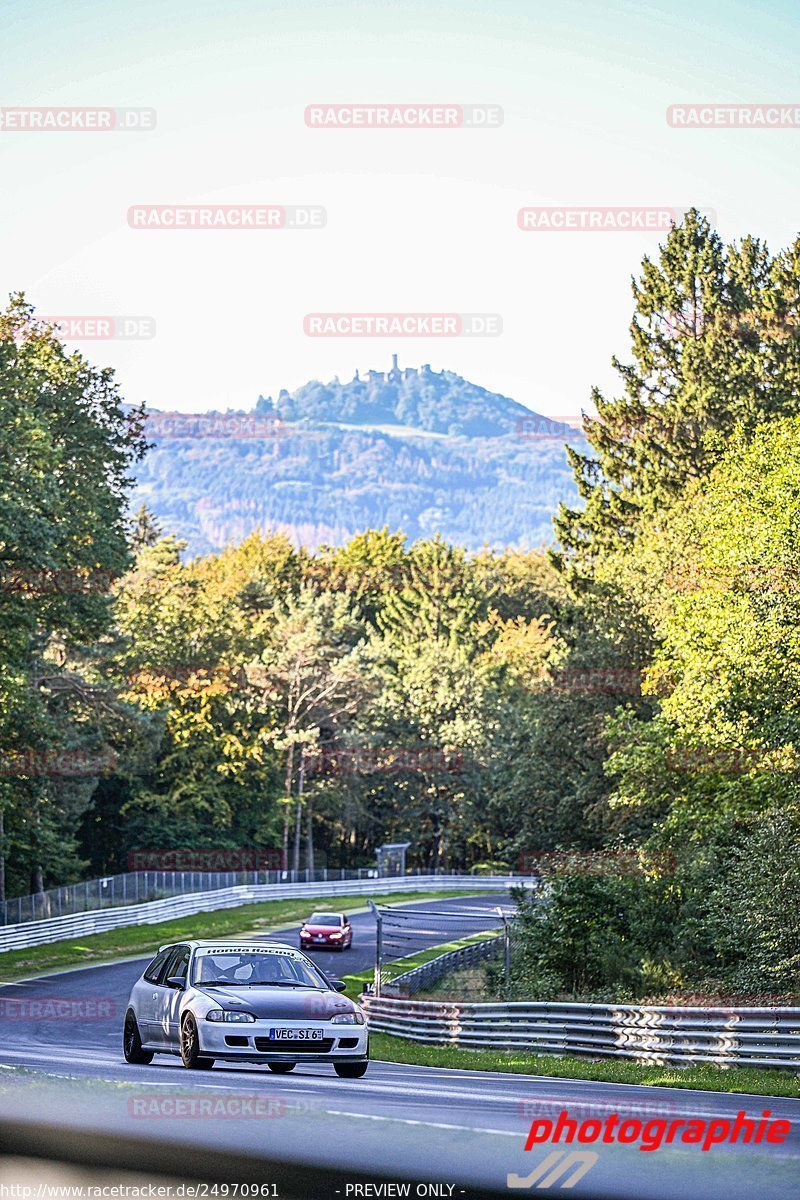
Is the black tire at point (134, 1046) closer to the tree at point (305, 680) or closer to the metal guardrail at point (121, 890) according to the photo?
the metal guardrail at point (121, 890)

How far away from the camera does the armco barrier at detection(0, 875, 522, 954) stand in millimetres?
50562

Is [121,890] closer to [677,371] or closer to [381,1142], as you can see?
[677,371]

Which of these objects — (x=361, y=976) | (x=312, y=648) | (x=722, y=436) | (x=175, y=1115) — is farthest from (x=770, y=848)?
(x=312, y=648)

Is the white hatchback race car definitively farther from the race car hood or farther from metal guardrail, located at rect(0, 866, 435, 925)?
metal guardrail, located at rect(0, 866, 435, 925)

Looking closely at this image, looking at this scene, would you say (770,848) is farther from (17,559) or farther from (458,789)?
(458,789)

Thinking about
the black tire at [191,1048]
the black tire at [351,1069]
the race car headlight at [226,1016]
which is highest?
the race car headlight at [226,1016]

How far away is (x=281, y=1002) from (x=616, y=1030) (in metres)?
9.89


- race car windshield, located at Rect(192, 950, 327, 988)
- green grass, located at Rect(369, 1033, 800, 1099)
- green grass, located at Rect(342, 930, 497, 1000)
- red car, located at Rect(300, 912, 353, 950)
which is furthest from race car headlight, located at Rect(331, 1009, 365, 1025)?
red car, located at Rect(300, 912, 353, 950)

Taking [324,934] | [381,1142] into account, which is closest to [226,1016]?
[381,1142]

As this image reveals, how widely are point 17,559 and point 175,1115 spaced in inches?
1533

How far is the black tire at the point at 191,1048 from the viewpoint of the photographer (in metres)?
14.2

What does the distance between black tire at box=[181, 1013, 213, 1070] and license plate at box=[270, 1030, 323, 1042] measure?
2.18 ft

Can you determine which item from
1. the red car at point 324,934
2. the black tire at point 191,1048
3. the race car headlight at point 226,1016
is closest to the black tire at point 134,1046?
the black tire at point 191,1048

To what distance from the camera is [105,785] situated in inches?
3123
